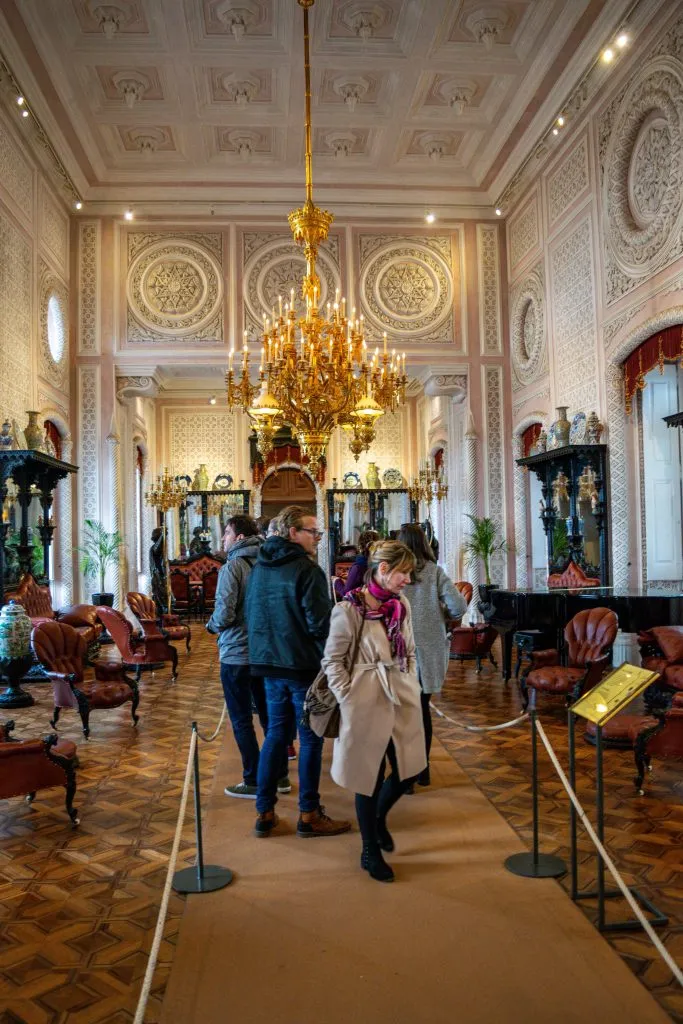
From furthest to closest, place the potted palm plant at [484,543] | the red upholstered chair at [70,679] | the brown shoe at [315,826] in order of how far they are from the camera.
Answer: the potted palm plant at [484,543]
the red upholstered chair at [70,679]
the brown shoe at [315,826]

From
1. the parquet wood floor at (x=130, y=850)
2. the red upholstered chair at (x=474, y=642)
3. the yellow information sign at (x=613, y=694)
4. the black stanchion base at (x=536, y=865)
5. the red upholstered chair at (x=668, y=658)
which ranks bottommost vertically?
the parquet wood floor at (x=130, y=850)

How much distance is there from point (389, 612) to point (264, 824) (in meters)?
1.29

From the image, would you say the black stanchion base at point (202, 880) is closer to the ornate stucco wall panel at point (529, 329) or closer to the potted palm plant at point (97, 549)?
the potted palm plant at point (97, 549)

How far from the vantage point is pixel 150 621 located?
8.77 metres

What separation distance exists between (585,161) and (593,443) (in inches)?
138

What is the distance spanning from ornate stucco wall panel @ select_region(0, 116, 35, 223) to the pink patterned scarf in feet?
27.0

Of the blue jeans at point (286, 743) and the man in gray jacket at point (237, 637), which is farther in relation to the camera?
the man in gray jacket at point (237, 637)

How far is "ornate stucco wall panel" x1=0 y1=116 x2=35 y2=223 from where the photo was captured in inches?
360

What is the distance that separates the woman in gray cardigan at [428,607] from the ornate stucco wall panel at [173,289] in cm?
868

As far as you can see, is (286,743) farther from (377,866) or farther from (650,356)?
(650,356)

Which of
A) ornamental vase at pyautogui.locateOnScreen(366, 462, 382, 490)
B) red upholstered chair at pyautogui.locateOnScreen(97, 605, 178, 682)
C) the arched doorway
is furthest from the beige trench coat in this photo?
the arched doorway

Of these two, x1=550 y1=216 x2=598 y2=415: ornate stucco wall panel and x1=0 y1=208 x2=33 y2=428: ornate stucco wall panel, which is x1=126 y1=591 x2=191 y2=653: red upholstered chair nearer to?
x1=0 y1=208 x2=33 y2=428: ornate stucco wall panel

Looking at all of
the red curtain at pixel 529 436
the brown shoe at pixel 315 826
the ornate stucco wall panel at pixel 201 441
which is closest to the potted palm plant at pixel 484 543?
the red curtain at pixel 529 436

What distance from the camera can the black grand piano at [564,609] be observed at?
6.08 m
